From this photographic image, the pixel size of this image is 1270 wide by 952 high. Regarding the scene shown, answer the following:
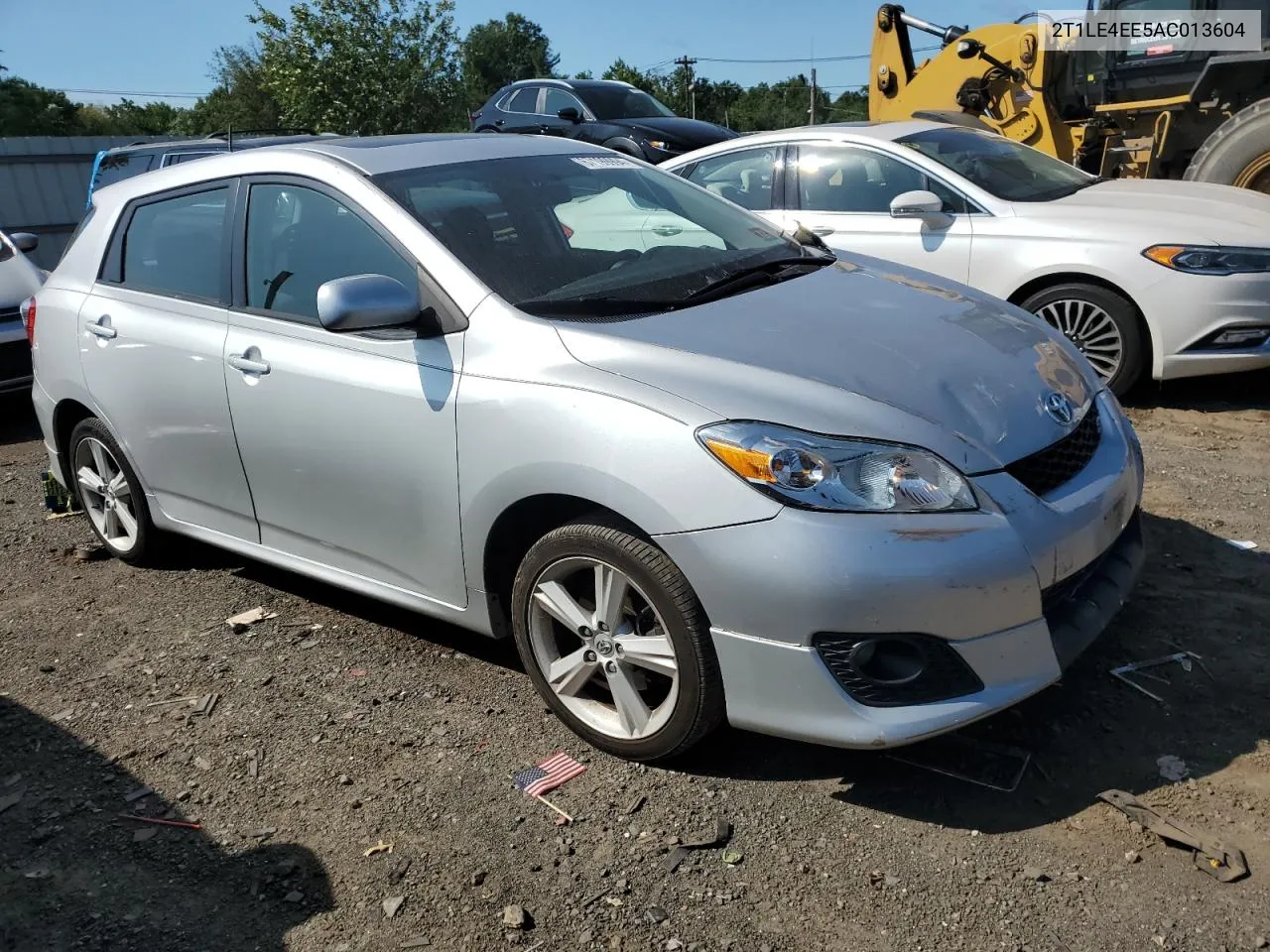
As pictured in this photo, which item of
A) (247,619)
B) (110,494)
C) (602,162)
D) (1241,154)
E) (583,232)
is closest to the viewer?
(583,232)

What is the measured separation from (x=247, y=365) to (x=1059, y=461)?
264 centimetres

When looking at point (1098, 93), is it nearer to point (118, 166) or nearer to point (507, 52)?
point (118, 166)

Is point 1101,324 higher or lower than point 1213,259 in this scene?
lower

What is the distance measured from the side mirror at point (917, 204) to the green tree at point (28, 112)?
45.4 m

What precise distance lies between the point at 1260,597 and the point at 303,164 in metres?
3.63

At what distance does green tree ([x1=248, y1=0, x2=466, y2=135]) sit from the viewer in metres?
28.7

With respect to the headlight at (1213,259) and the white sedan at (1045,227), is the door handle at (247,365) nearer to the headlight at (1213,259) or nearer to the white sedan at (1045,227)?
the white sedan at (1045,227)

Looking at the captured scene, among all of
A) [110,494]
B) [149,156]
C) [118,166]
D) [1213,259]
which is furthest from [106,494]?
[118,166]

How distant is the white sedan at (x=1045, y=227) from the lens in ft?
18.7

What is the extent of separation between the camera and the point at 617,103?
47.2 feet

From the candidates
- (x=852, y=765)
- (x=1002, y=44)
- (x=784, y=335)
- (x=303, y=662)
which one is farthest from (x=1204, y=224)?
(x=1002, y=44)

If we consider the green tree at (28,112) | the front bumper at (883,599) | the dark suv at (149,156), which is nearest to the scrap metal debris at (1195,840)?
the front bumper at (883,599)

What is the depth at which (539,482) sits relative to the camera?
9.78 ft

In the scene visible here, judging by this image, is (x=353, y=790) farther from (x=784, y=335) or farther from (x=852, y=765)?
(x=784, y=335)
